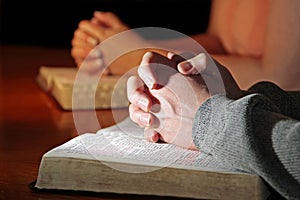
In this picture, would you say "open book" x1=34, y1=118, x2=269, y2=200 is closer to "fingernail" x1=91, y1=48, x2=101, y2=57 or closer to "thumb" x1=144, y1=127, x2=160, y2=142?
"thumb" x1=144, y1=127, x2=160, y2=142

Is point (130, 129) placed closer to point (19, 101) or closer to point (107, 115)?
point (107, 115)

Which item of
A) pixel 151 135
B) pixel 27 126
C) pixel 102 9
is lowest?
pixel 102 9

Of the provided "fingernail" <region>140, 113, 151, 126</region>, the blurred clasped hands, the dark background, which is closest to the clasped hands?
"fingernail" <region>140, 113, 151, 126</region>

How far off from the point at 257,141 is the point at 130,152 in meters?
0.15

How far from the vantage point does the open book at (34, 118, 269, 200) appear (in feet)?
2.38

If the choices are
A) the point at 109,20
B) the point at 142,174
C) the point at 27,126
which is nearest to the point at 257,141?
the point at 142,174

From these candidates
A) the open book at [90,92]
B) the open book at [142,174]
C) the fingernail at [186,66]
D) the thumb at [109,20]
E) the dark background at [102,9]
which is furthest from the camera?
the dark background at [102,9]

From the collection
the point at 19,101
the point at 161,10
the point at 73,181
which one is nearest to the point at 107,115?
the point at 19,101

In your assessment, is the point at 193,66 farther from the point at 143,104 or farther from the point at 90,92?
the point at 90,92

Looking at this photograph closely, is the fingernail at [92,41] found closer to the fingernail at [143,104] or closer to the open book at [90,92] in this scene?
the open book at [90,92]

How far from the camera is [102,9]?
2539 millimetres

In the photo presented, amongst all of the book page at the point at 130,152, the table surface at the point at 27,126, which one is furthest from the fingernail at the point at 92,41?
the book page at the point at 130,152

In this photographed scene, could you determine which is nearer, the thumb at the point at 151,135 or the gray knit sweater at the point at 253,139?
the gray knit sweater at the point at 253,139

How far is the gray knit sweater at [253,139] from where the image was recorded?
73 cm
